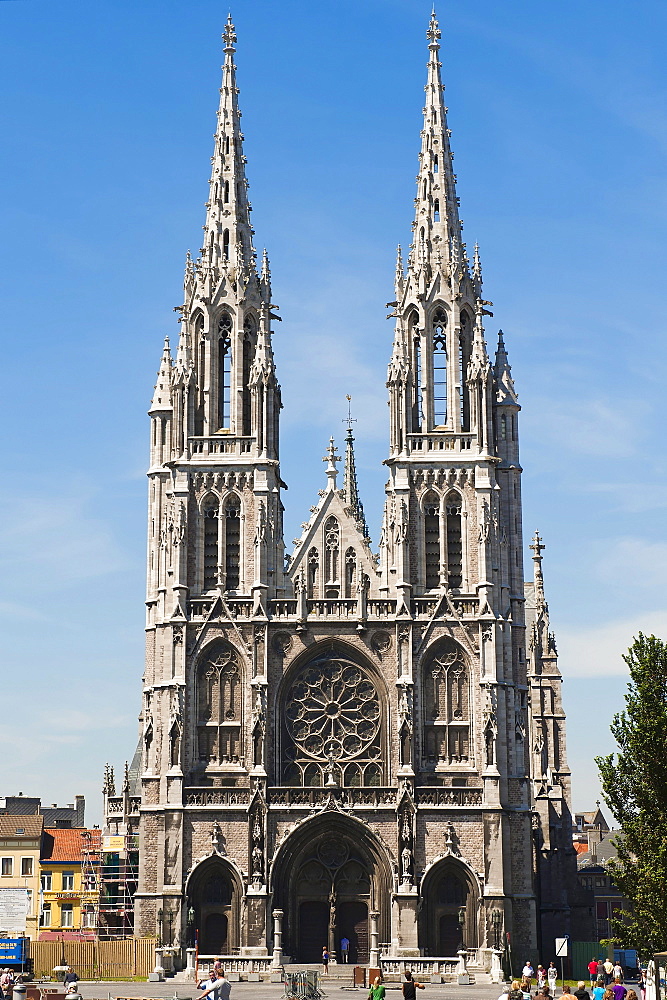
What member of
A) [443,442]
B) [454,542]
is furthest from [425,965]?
[443,442]

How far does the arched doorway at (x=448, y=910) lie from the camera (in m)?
65.1

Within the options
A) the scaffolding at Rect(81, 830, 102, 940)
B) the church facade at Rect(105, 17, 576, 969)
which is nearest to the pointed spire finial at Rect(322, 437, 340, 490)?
the church facade at Rect(105, 17, 576, 969)

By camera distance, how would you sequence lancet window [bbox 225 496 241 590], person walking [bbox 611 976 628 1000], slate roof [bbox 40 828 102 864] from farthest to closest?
slate roof [bbox 40 828 102 864] < lancet window [bbox 225 496 241 590] < person walking [bbox 611 976 628 1000]

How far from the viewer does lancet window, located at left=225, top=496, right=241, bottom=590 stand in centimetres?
6919

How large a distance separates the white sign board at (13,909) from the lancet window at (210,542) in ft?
110

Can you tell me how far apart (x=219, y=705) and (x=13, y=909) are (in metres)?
32.1

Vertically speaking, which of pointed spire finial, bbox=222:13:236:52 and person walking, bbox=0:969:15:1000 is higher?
pointed spire finial, bbox=222:13:236:52

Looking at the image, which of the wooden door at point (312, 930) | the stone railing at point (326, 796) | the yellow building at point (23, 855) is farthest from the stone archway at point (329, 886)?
the yellow building at point (23, 855)

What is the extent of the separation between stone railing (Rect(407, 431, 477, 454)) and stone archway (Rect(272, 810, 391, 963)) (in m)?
15.8

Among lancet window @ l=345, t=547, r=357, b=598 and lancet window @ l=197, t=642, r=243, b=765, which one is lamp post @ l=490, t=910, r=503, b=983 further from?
lancet window @ l=345, t=547, r=357, b=598

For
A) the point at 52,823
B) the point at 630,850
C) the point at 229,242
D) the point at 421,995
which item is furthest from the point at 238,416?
the point at 52,823

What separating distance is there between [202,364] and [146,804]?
18.9 meters

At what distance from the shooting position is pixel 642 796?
4041 cm

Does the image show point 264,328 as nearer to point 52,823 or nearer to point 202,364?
point 202,364
